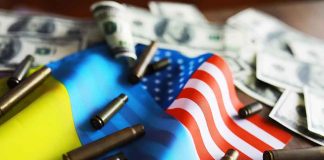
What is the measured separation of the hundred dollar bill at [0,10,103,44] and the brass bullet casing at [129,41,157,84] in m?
0.12

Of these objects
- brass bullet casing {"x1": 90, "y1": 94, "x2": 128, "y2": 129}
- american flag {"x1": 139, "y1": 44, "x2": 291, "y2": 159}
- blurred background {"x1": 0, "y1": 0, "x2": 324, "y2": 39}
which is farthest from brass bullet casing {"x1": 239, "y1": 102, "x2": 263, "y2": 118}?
blurred background {"x1": 0, "y1": 0, "x2": 324, "y2": 39}

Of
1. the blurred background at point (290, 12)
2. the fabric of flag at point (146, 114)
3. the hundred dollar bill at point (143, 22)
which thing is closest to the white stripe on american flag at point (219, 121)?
the fabric of flag at point (146, 114)

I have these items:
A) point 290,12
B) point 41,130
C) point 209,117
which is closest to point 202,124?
point 209,117

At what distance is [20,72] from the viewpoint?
2.50 feet

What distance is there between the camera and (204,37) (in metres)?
0.96

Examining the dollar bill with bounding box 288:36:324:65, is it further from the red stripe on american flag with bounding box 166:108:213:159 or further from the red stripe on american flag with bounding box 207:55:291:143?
the red stripe on american flag with bounding box 166:108:213:159

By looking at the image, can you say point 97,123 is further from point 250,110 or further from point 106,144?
point 250,110

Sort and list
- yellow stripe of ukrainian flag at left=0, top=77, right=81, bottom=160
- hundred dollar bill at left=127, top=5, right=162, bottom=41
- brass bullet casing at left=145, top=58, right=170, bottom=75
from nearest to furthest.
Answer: yellow stripe of ukrainian flag at left=0, top=77, right=81, bottom=160
brass bullet casing at left=145, top=58, right=170, bottom=75
hundred dollar bill at left=127, top=5, right=162, bottom=41

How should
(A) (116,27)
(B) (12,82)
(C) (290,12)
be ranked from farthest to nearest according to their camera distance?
(C) (290,12) → (A) (116,27) → (B) (12,82)

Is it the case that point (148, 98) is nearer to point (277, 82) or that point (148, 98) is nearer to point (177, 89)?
point (177, 89)

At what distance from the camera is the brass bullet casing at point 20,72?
29.1 inches

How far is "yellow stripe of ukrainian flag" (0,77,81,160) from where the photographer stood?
0.61 meters

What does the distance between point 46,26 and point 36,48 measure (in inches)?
3.4

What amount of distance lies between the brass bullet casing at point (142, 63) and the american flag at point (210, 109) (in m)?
0.02
